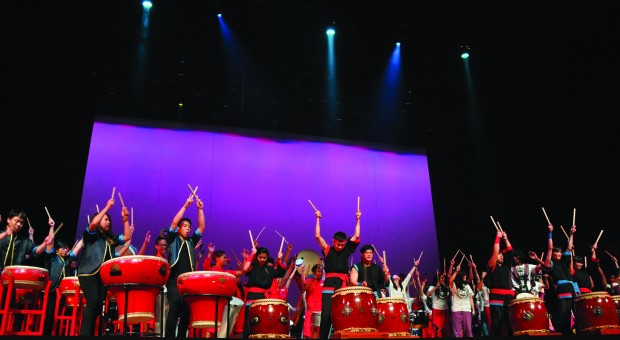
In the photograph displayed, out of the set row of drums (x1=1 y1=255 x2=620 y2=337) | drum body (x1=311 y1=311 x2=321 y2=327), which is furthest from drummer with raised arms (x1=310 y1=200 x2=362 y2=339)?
drum body (x1=311 y1=311 x2=321 y2=327)

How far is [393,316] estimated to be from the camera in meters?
4.94

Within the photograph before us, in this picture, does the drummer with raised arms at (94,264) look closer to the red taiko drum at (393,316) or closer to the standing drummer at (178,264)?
the standing drummer at (178,264)

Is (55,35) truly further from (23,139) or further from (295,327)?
(295,327)

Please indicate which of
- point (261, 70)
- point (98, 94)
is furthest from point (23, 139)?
point (261, 70)

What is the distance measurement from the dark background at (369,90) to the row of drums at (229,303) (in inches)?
130

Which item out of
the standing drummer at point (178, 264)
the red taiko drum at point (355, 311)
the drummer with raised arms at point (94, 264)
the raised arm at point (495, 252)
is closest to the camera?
the drummer with raised arms at point (94, 264)

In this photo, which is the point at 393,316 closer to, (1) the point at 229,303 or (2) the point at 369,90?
(1) the point at 229,303

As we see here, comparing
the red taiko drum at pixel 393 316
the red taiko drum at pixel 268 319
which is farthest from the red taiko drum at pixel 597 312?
the red taiko drum at pixel 268 319

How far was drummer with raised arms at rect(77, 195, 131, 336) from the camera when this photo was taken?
4043 millimetres

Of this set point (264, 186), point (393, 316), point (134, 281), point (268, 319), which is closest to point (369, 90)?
point (264, 186)

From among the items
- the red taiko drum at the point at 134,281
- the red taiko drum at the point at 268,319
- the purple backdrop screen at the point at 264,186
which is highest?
the purple backdrop screen at the point at 264,186

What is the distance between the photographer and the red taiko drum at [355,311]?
4.37 meters

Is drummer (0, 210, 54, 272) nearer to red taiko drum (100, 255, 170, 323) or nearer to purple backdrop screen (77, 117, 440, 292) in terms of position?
red taiko drum (100, 255, 170, 323)

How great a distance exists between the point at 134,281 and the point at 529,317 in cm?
363
